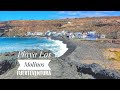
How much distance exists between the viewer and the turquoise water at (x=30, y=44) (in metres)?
5.37

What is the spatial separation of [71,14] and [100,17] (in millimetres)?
422

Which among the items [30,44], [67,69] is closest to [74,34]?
[67,69]

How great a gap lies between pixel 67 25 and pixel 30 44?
60 cm

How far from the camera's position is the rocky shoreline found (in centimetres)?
533

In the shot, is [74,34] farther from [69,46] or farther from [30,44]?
[30,44]

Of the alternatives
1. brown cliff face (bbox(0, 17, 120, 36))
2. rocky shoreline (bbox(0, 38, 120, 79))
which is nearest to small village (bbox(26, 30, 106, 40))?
brown cliff face (bbox(0, 17, 120, 36))

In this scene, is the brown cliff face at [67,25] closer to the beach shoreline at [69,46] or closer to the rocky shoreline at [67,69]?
the beach shoreline at [69,46]

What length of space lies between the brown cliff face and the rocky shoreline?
356mm

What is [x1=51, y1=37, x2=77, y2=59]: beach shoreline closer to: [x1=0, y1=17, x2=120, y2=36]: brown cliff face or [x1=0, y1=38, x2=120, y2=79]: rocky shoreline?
[x1=0, y1=38, x2=120, y2=79]: rocky shoreline

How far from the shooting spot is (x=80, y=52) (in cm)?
542

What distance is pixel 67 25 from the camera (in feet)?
18.0
